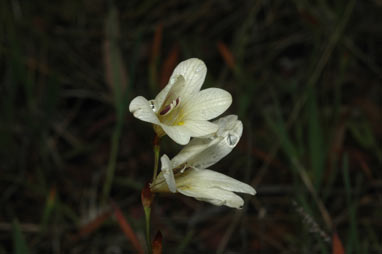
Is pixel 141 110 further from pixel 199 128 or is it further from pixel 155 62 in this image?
pixel 155 62

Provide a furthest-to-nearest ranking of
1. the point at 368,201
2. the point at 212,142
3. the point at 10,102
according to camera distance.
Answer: the point at 10,102, the point at 368,201, the point at 212,142

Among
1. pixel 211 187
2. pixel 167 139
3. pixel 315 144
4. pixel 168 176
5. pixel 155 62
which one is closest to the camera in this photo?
pixel 168 176

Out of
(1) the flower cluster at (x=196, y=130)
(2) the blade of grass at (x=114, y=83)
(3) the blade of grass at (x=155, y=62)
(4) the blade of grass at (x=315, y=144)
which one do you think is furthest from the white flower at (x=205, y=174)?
(3) the blade of grass at (x=155, y=62)

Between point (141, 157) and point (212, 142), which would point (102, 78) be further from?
point (212, 142)

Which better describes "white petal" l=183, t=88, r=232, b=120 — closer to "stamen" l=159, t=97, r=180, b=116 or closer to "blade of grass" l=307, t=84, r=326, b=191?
"stamen" l=159, t=97, r=180, b=116

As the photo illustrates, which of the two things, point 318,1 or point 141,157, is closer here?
point 141,157

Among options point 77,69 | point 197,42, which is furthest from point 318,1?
point 77,69

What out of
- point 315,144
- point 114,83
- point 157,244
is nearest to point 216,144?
point 157,244
